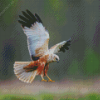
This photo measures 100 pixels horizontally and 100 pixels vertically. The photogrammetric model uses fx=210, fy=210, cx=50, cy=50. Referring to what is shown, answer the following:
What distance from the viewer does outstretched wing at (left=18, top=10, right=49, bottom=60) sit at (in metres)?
1.72

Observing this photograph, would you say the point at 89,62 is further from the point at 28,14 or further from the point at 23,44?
the point at 28,14

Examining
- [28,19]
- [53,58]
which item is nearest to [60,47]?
[53,58]

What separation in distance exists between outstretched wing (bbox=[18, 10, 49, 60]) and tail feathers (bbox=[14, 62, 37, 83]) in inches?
4.5

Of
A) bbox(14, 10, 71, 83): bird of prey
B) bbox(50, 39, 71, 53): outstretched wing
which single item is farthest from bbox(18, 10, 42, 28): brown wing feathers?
bbox(50, 39, 71, 53): outstretched wing

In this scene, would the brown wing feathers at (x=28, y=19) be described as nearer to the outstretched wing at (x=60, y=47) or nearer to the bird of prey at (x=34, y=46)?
the bird of prey at (x=34, y=46)

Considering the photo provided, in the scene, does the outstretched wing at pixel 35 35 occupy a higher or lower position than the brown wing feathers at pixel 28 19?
lower

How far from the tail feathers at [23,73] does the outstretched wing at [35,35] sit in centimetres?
12

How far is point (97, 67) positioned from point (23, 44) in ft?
2.56

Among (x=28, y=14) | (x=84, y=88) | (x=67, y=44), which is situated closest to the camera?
(x=28, y=14)

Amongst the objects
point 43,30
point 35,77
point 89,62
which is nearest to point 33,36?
point 43,30

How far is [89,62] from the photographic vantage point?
2123mm

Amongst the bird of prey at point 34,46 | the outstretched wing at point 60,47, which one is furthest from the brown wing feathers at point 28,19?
the outstretched wing at point 60,47

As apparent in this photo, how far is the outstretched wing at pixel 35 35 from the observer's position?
67.6 inches

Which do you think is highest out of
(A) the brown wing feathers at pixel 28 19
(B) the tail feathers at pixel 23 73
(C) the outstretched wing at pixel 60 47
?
(A) the brown wing feathers at pixel 28 19
